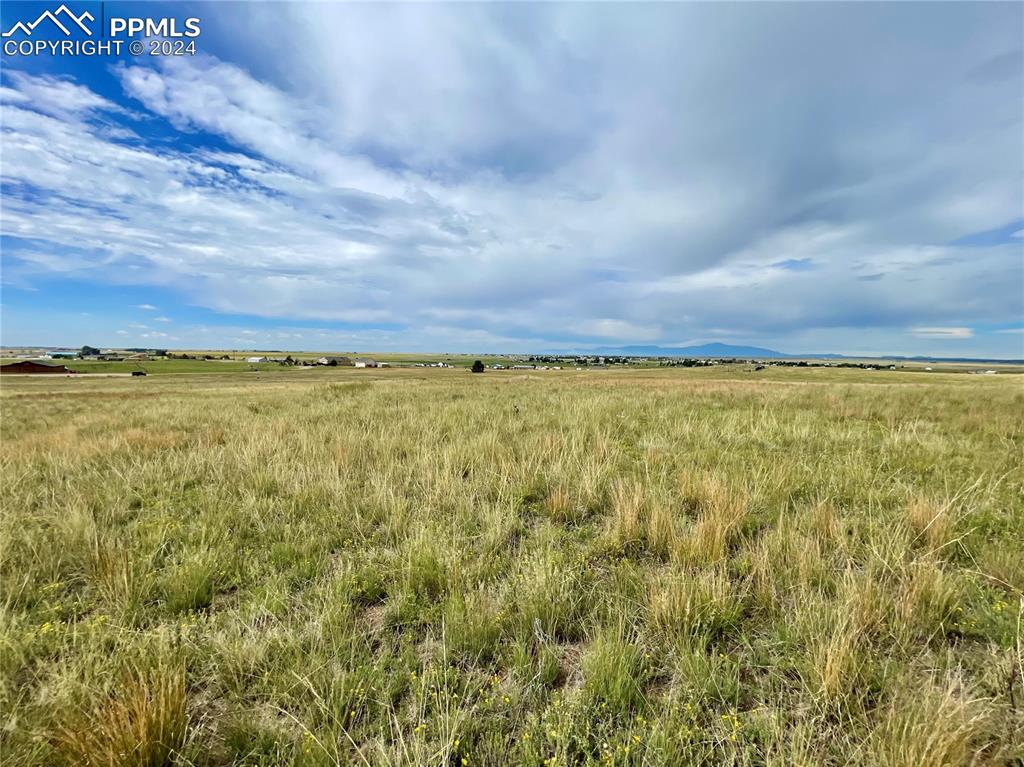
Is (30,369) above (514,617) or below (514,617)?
below

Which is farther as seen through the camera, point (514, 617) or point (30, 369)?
point (30, 369)

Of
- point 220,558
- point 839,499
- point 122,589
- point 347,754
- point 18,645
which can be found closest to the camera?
point 347,754

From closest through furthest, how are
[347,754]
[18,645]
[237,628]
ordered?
[347,754] → [18,645] → [237,628]

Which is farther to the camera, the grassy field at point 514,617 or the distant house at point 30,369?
the distant house at point 30,369

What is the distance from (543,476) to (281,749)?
4158mm

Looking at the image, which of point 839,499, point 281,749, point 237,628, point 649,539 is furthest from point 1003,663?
point 237,628

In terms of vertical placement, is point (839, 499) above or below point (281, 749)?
above

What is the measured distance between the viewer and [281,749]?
2.07 metres

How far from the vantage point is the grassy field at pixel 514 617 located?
2.07m

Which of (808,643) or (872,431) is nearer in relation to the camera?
(808,643)

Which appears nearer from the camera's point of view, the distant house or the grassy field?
the grassy field

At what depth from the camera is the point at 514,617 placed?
9.64 feet

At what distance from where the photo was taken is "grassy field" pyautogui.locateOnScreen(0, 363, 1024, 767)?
2066 mm

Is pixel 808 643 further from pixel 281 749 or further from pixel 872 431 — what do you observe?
pixel 872 431
